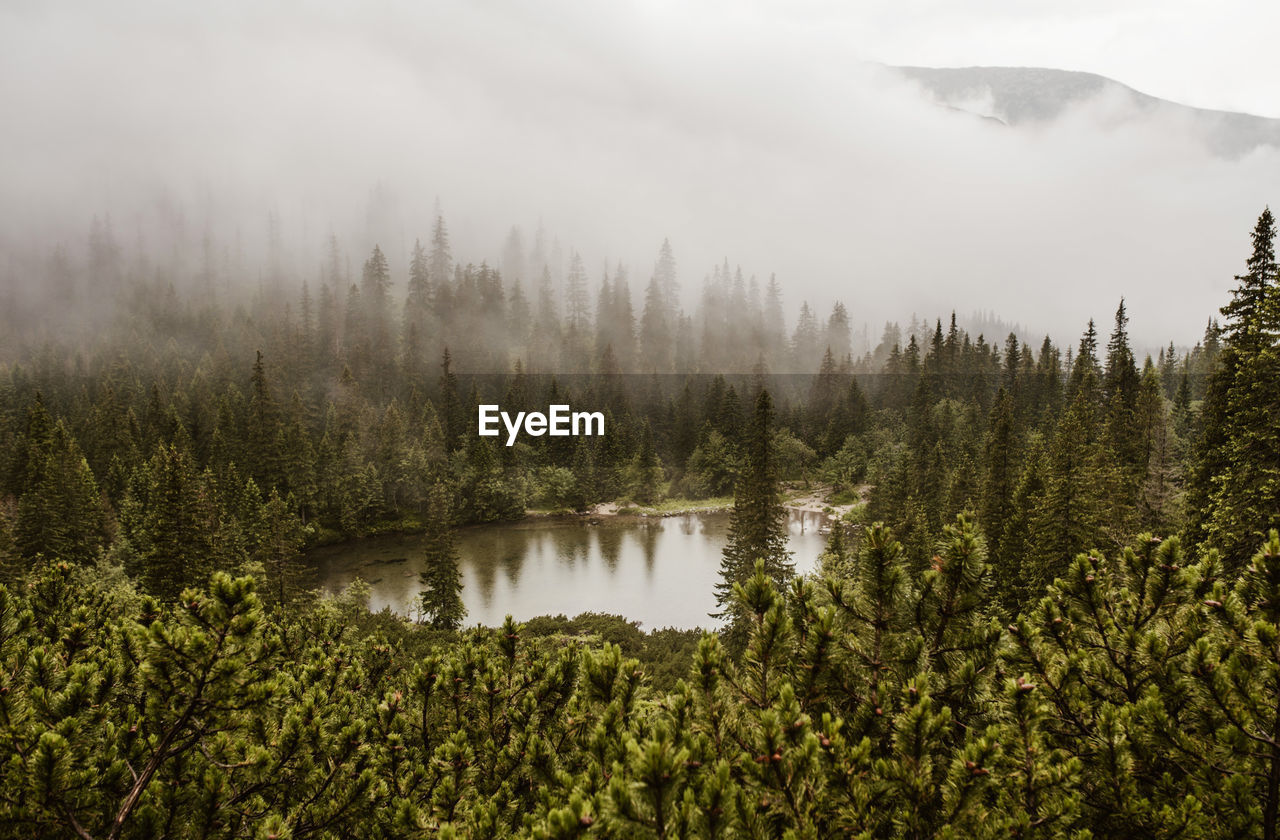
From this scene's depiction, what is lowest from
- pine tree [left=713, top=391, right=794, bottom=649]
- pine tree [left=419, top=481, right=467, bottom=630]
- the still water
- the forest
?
the still water

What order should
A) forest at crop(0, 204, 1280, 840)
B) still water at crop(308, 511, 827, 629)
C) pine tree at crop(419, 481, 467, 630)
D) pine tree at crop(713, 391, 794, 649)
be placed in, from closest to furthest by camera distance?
1. forest at crop(0, 204, 1280, 840)
2. pine tree at crop(713, 391, 794, 649)
3. pine tree at crop(419, 481, 467, 630)
4. still water at crop(308, 511, 827, 629)

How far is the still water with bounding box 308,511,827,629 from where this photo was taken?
36469mm

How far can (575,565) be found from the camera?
45.3 meters

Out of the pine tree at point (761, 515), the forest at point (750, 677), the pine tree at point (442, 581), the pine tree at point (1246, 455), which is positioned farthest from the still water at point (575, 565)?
the pine tree at point (1246, 455)

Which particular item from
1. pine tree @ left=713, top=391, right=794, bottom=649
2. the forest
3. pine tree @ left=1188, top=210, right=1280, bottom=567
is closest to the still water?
the forest

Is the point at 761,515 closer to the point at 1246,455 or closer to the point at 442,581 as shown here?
the point at 1246,455

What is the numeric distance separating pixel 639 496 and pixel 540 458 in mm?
13534

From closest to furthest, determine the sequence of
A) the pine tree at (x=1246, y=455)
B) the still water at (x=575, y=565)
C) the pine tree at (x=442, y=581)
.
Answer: the pine tree at (x=1246, y=455) < the pine tree at (x=442, y=581) < the still water at (x=575, y=565)

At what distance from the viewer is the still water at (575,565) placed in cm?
3647

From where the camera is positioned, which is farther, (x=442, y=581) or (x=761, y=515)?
(x=442, y=581)

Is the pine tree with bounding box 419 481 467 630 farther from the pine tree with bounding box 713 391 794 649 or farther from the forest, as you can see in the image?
the pine tree with bounding box 713 391 794 649

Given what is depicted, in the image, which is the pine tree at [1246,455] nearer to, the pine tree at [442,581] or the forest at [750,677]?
the forest at [750,677]

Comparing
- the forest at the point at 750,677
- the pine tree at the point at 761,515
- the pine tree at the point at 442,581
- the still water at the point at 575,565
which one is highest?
the forest at the point at 750,677

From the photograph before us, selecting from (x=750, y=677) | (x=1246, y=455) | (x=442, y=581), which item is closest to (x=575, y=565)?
(x=442, y=581)
